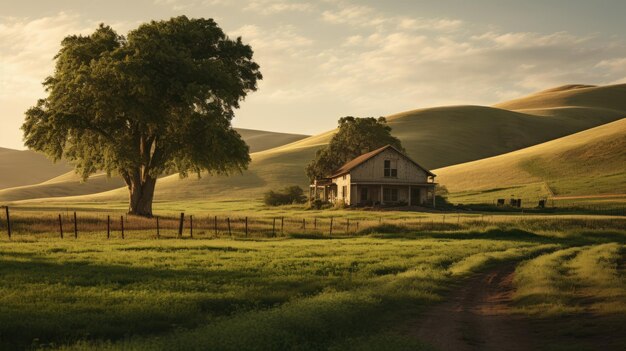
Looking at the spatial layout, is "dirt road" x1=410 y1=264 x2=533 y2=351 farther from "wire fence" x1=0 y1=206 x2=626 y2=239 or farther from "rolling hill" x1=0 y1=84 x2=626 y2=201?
"rolling hill" x1=0 y1=84 x2=626 y2=201

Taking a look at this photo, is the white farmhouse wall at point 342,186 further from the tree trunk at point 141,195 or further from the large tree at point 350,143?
the tree trunk at point 141,195

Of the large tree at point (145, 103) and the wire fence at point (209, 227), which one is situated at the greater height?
the large tree at point (145, 103)

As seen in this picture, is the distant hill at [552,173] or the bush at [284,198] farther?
the bush at [284,198]

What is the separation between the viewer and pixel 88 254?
23.6 metres

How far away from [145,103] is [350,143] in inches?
2002

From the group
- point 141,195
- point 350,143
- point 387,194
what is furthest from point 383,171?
point 141,195

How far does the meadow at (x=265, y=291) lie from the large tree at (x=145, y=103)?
15242 mm

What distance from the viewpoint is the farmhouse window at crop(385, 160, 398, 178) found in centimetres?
7693

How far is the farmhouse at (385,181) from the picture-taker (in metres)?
75.8

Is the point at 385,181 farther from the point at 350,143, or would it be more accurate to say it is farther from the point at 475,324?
the point at 475,324

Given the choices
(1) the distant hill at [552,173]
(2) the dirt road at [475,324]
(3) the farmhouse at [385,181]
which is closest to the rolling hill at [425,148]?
(1) the distant hill at [552,173]

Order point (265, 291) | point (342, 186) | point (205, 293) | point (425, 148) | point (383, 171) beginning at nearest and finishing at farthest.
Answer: point (205, 293)
point (265, 291)
point (383, 171)
point (342, 186)
point (425, 148)

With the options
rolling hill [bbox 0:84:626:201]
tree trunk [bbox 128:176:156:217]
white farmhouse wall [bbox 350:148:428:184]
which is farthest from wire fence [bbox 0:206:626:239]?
rolling hill [bbox 0:84:626:201]

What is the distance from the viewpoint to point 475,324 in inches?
544
